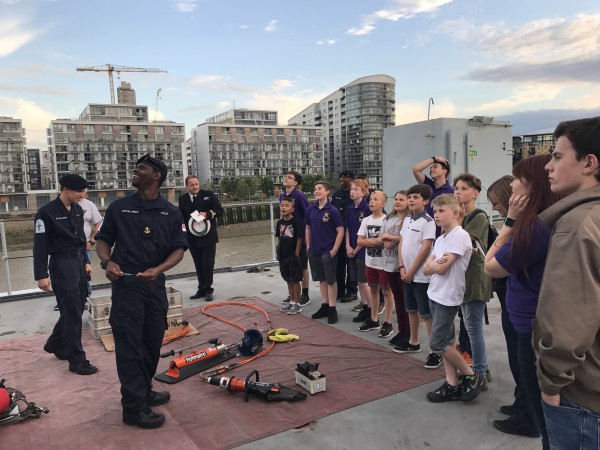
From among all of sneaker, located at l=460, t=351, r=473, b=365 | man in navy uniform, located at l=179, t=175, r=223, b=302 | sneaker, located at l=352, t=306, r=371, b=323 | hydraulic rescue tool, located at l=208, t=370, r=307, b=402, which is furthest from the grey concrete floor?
man in navy uniform, located at l=179, t=175, r=223, b=302

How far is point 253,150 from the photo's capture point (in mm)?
98188

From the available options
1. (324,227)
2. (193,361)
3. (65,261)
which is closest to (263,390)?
(193,361)

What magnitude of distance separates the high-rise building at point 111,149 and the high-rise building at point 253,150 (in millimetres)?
7407

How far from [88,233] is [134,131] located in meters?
90.4

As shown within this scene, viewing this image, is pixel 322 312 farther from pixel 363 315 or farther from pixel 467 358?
pixel 467 358

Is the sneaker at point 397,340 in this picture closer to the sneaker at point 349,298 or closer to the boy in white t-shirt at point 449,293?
the boy in white t-shirt at point 449,293

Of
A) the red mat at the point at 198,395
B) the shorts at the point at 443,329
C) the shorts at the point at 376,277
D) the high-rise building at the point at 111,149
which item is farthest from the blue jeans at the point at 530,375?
the high-rise building at the point at 111,149

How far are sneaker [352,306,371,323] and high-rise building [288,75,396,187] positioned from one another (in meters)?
94.1

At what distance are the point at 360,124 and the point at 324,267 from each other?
337 feet

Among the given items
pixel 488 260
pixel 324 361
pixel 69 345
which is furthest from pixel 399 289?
pixel 69 345

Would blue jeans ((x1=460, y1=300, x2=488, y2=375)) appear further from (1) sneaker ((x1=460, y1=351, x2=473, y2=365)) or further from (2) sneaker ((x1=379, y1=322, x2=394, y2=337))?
(2) sneaker ((x1=379, y1=322, x2=394, y2=337))

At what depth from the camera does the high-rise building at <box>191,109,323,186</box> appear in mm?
96312

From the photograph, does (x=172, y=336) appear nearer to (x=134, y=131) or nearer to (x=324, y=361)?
(x=324, y=361)

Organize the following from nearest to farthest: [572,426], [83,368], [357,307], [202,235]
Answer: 1. [572,426]
2. [83,368]
3. [357,307]
4. [202,235]
